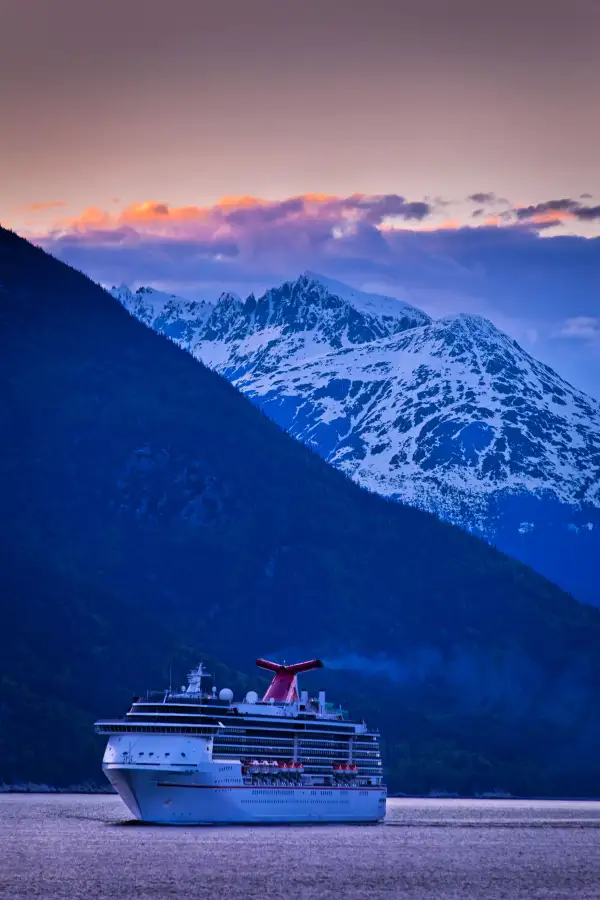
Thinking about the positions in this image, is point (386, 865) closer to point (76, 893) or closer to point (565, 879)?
point (565, 879)

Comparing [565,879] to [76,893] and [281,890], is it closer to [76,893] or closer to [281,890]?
[281,890]

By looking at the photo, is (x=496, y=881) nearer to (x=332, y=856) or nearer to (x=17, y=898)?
(x=332, y=856)

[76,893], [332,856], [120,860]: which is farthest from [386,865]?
[76,893]

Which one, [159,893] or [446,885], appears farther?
[446,885]

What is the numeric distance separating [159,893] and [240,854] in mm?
34914

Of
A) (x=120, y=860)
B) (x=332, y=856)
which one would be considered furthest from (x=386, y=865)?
(x=120, y=860)

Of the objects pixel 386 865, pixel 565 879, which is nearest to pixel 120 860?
pixel 386 865

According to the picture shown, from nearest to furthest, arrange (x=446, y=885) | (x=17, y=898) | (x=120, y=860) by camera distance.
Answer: (x=17, y=898)
(x=446, y=885)
(x=120, y=860)

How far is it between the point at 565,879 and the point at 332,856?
998 inches

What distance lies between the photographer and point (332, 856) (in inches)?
7721

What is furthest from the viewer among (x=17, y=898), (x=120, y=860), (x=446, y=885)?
(x=120, y=860)

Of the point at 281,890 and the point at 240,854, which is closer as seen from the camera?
the point at 281,890

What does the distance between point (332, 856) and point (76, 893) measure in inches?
1606

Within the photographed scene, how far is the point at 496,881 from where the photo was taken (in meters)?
178
